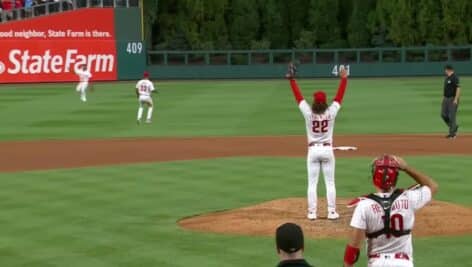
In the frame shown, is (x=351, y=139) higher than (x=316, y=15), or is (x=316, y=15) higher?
(x=316, y=15)

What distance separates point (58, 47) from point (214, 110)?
20256 millimetres

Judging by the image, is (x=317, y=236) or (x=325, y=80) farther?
(x=325, y=80)

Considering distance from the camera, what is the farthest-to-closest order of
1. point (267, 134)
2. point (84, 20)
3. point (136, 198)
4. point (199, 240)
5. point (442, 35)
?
point (442, 35) < point (84, 20) < point (267, 134) < point (136, 198) < point (199, 240)

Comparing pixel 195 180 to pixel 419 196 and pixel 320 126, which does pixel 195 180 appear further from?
pixel 419 196

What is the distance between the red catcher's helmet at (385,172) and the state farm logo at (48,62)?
5029cm

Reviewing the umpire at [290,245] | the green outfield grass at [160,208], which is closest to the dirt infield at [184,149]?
the green outfield grass at [160,208]

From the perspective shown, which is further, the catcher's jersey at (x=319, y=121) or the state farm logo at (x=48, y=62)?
the state farm logo at (x=48, y=62)

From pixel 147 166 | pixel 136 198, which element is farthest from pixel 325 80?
pixel 136 198

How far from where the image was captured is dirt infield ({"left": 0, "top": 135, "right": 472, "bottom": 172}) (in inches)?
911

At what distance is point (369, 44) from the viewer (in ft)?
218

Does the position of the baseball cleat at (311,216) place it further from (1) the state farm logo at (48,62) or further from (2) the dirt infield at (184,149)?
(1) the state farm logo at (48,62)

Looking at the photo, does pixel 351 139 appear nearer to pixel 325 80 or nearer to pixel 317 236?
pixel 317 236

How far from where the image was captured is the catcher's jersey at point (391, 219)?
7.28 meters

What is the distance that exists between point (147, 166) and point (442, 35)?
46639mm
